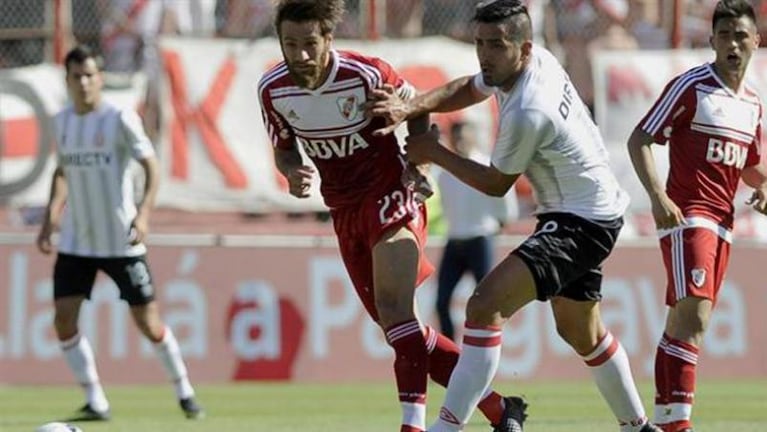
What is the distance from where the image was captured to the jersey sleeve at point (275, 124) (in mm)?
9430

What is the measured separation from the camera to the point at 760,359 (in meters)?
17.6

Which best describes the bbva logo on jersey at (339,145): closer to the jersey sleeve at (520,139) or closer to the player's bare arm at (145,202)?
the jersey sleeve at (520,139)

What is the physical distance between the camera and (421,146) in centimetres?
867

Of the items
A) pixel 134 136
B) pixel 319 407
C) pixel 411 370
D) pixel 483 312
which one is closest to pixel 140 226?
pixel 134 136

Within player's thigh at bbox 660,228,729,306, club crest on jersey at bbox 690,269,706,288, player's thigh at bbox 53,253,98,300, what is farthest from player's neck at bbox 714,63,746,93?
player's thigh at bbox 53,253,98,300

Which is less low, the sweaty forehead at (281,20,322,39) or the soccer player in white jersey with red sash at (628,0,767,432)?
the sweaty forehead at (281,20,322,39)

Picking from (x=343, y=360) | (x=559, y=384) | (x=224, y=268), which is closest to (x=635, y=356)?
(x=559, y=384)

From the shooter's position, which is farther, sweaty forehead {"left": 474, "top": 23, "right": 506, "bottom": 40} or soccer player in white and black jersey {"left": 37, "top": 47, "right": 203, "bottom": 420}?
soccer player in white and black jersey {"left": 37, "top": 47, "right": 203, "bottom": 420}

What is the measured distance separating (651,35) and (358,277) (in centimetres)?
1045

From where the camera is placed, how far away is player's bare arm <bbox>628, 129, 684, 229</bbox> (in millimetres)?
9438

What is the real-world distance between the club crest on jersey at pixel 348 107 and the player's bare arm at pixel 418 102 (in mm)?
85

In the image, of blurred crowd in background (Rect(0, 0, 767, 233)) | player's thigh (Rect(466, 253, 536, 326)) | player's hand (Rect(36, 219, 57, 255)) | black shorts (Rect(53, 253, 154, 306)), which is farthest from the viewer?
blurred crowd in background (Rect(0, 0, 767, 233))

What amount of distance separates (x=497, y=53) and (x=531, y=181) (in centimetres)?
76

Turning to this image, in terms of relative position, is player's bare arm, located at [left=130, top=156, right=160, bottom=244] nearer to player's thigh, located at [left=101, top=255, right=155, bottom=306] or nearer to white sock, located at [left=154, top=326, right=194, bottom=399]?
player's thigh, located at [left=101, top=255, right=155, bottom=306]
